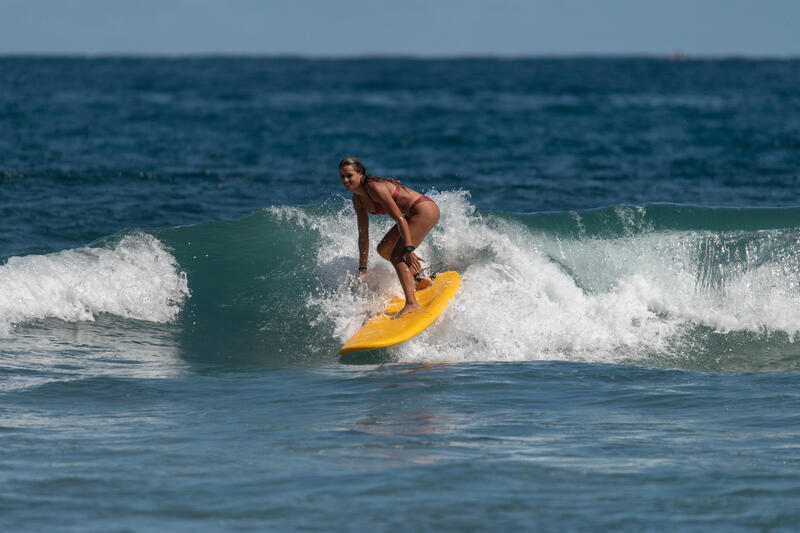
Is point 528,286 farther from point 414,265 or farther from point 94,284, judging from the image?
point 94,284

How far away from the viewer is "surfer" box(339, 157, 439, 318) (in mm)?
7996

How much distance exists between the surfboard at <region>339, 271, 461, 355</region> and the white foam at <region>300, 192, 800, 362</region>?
0.47 ft

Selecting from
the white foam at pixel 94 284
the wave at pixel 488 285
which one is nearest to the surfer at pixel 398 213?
the wave at pixel 488 285

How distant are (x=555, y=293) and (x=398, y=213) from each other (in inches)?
96.0

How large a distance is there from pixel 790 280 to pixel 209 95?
38382 mm

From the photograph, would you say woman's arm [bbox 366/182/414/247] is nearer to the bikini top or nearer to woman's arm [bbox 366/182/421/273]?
woman's arm [bbox 366/182/421/273]

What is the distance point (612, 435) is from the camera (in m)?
5.70

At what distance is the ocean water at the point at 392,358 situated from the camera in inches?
186

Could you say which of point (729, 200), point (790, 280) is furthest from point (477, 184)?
point (790, 280)

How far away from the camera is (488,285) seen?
9352 mm

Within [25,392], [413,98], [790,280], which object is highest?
[413,98]

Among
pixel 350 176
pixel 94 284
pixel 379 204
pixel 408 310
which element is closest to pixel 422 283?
pixel 408 310

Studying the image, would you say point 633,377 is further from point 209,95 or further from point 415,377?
point 209,95

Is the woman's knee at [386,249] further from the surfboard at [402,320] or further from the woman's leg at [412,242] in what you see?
the surfboard at [402,320]
